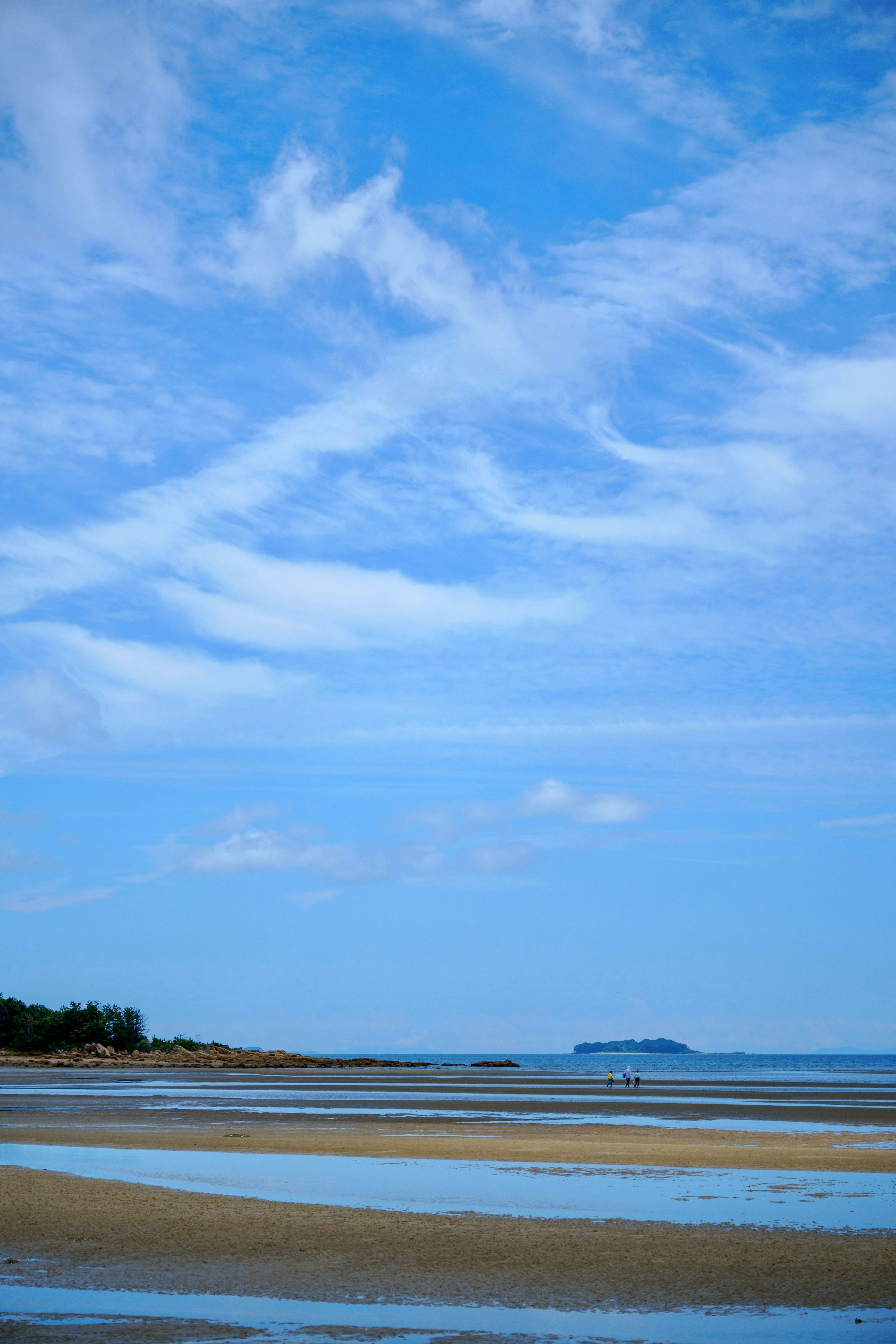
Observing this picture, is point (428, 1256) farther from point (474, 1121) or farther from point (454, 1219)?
point (474, 1121)

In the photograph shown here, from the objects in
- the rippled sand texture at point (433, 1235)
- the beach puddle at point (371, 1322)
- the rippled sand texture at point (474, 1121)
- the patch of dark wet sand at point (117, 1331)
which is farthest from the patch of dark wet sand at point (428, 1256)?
the rippled sand texture at point (474, 1121)

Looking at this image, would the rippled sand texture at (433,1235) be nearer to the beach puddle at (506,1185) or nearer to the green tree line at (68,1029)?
the beach puddle at (506,1185)

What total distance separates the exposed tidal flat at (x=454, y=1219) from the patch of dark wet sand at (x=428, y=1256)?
0.16 ft

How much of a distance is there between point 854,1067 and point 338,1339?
174 meters

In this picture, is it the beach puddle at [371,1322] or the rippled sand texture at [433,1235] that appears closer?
the beach puddle at [371,1322]

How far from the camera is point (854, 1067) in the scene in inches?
6535

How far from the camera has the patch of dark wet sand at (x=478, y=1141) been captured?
27.0 meters

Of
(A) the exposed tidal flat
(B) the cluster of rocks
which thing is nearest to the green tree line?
(B) the cluster of rocks

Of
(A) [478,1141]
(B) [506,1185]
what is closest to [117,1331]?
(B) [506,1185]

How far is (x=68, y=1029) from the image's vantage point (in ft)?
388

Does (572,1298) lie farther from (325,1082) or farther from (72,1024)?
(72,1024)

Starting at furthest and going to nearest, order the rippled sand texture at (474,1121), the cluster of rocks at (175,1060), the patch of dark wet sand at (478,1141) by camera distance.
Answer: the cluster of rocks at (175,1060) → the rippled sand texture at (474,1121) → the patch of dark wet sand at (478,1141)

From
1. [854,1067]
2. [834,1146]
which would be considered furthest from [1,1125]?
[854,1067]

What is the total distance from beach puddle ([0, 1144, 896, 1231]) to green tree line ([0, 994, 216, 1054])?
96.1 meters
